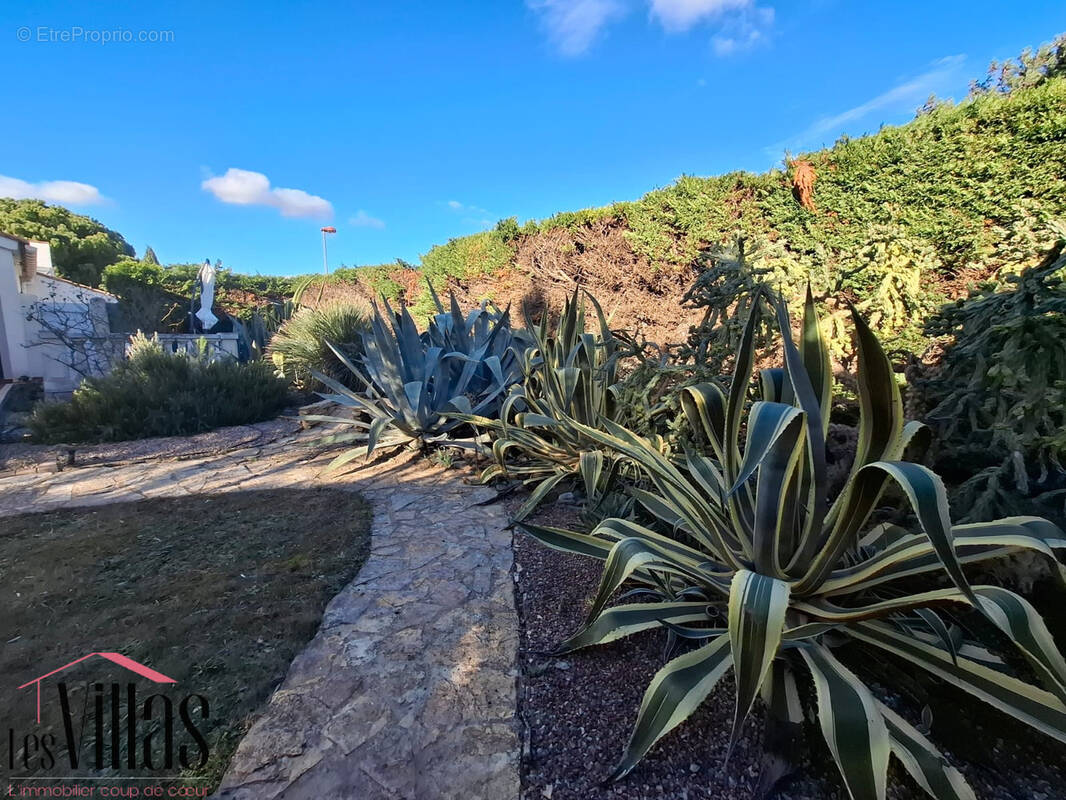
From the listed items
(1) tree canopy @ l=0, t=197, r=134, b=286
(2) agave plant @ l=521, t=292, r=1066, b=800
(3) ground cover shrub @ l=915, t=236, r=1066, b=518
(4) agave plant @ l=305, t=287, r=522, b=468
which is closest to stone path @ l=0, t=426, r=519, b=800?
(2) agave plant @ l=521, t=292, r=1066, b=800

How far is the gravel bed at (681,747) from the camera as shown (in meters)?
1.00

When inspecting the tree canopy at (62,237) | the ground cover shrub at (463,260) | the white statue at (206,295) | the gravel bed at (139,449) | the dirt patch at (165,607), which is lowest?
the dirt patch at (165,607)

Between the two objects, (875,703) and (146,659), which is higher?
(875,703)

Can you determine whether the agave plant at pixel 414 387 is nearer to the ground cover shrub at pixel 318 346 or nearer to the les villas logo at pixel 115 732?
the les villas logo at pixel 115 732

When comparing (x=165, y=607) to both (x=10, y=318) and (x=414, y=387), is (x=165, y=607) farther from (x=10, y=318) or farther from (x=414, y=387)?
(x=10, y=318)

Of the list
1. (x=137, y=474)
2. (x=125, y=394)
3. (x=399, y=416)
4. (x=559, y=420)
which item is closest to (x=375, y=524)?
(x=559, y=420)

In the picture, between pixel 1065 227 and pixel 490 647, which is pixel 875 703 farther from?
pixel 1065 227

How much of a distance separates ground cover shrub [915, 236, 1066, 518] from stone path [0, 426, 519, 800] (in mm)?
1583

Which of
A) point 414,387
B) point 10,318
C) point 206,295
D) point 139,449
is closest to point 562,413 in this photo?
point 414,387

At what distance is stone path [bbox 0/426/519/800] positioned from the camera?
3.48 feet

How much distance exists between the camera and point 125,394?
487 cm

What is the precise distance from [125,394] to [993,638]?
6595mm

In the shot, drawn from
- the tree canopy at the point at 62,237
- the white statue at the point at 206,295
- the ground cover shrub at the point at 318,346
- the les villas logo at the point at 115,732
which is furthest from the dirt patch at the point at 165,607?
the tree canopy at the point at 62,237

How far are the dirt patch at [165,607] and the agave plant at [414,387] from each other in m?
1.03
